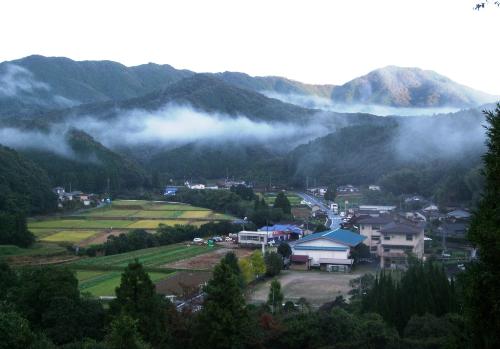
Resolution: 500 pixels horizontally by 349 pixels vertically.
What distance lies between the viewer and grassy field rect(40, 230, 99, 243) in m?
27.4

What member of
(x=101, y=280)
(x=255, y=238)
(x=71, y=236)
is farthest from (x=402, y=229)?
(x=71, y=236)

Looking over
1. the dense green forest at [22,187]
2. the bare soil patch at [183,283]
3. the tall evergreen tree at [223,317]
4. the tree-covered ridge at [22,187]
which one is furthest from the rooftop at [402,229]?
the tree-covered ridge at [22,187]

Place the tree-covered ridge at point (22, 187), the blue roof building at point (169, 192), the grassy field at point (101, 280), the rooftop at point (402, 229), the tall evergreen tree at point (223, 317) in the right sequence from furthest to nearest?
the blue roof building at point (169, 192) → the tree-covered ridge at point (22, 187) → the rooftop at point (402, 229) → the grassy field at point (101, 280) → the tall evergreen tree at point (223, 317)

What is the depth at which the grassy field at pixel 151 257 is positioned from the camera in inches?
883

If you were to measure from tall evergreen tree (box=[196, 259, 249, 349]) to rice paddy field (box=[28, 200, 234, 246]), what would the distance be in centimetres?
1842

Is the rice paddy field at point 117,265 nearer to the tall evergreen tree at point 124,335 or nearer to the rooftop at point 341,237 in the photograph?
the rooftop at point 341,237

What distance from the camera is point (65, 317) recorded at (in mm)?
10391

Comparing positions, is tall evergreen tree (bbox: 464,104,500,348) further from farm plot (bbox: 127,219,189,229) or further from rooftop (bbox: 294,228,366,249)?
farm plot (bbox: 127,219,189,229)

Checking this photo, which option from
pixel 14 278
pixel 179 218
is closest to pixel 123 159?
pixel 179 218

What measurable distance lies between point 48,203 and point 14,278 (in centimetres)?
2620

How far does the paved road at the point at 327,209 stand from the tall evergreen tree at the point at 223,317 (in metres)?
22.3

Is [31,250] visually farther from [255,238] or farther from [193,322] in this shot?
[193,322]

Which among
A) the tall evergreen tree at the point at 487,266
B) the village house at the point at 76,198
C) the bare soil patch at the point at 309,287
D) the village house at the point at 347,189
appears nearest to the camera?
the tall evergreen tree at the point at 487,266

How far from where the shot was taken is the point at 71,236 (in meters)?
28.3
